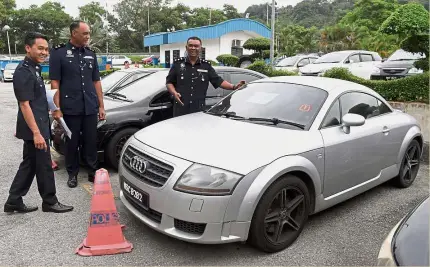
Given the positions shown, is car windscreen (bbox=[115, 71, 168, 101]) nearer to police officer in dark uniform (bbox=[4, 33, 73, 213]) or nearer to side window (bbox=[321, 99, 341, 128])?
police officer in dark uniform (bbox=[4, 33, 73, 213])

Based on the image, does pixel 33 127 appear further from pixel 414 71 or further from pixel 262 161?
pixel 414 71

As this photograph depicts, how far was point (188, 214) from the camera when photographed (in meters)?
2.86

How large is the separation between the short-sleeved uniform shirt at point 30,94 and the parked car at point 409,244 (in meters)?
3.17

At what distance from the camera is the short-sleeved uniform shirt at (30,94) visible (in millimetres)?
3492

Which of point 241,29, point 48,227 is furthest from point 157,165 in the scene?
point 241,29

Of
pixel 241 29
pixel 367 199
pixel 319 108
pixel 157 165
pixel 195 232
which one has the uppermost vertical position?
pixel 241 29

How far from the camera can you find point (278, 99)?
158 inches

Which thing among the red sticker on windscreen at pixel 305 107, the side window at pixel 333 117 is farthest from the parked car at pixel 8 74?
the side window at pixel 333 117

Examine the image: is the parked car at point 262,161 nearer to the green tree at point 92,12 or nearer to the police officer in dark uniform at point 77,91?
the police officer in dark uniform at point 77,91

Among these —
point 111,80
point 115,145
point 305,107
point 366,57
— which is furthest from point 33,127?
point 366,57

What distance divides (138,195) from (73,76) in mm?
2022

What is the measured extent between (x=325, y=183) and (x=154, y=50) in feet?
245

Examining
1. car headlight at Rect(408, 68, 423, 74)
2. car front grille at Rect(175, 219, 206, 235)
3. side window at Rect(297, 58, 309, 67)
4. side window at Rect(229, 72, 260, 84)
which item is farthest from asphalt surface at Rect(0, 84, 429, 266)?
side window at Rect(297, 58, 309, 67)

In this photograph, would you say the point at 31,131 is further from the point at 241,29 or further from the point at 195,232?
the point at 241,29
